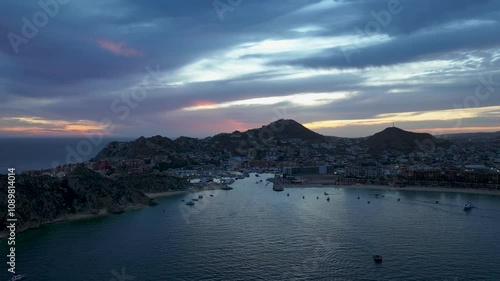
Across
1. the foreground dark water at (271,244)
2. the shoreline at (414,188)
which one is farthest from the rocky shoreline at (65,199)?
the shoreline at (414,188)

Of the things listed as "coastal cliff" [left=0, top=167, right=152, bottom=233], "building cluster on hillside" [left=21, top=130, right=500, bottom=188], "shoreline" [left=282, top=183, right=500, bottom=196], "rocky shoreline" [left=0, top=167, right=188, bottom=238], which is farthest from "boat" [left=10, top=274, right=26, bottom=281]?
"shoreline" [left=282, top=183, right=500, bottom=196]

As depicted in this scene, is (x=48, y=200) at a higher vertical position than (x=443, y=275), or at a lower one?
higher

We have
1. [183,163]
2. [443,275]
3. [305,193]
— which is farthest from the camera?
[183,163]

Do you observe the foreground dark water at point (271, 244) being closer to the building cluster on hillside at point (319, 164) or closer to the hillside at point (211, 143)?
the building cluster on hillside at point (319, 164)

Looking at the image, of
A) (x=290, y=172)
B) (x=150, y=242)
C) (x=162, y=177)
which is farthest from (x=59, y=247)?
(x=290, y=172)

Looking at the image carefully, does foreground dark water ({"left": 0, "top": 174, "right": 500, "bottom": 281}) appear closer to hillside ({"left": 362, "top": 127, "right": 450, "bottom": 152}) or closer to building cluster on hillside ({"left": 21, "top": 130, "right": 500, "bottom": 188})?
building cluster on hillside ({"left": 21, "top": 130, "right": 500, "bottom": 188})

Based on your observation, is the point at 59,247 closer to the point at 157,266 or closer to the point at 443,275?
the point at 157,266
